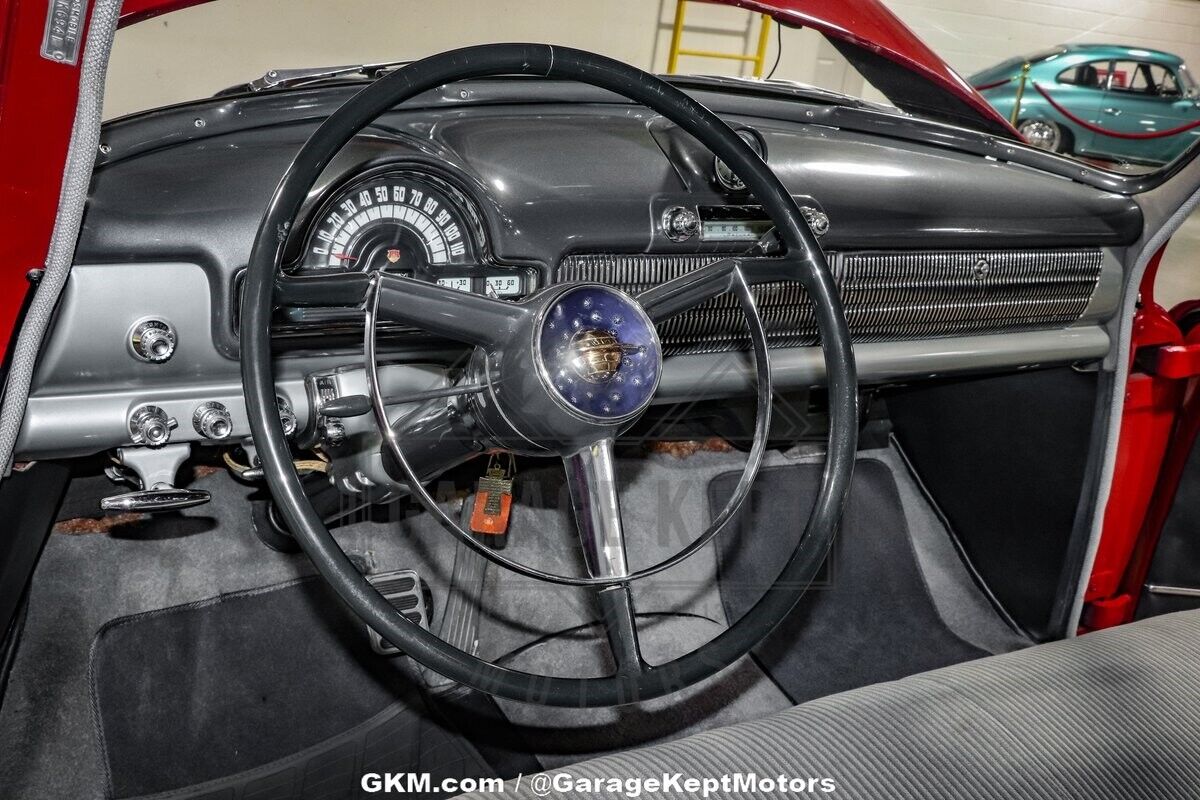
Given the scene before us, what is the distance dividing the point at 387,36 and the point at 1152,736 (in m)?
4.12

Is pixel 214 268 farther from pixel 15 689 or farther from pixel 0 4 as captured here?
pixel 15 689

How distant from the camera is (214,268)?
1.16 m

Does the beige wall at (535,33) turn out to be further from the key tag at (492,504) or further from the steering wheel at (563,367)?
the key tag at (492,504)

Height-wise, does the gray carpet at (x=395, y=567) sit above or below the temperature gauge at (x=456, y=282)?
below

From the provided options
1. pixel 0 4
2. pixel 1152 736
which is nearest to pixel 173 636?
pixel 0 4

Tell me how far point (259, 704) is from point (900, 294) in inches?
53.3

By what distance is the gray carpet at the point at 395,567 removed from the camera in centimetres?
164

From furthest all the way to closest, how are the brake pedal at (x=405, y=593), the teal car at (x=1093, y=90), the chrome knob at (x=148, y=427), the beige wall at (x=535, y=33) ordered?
1. the teal car at (x=1093, y=90)
2. the brake pedal at (x=405, y=593)
3. the beige wall at (x=535, y=33)
4. the chrome knob at (x=148, y=427)

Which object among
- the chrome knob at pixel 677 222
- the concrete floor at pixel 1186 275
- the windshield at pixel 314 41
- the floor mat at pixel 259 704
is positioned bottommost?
the floor mat at pixel 259 704

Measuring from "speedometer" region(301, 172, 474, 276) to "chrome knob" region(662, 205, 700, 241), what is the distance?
0.28 metres

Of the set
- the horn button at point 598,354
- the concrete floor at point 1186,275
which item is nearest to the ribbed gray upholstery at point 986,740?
the horn button at point 598,354

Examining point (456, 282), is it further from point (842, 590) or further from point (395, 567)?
point (842, 590)

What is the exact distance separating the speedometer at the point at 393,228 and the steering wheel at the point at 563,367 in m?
0.21

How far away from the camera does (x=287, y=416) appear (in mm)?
1262
